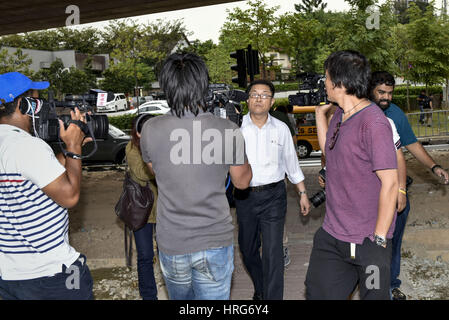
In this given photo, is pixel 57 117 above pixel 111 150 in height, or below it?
above

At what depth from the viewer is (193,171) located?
8.96ft

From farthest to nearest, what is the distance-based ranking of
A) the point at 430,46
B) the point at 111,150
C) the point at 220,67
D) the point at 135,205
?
the point at 220,67 → the point at 430,46 → the point at 111,150 → the point at 135,205

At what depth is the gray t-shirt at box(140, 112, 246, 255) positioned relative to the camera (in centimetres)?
274

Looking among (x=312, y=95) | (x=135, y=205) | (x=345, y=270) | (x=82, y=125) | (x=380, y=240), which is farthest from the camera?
(x=135, y=205)

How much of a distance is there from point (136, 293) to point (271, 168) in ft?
7.27

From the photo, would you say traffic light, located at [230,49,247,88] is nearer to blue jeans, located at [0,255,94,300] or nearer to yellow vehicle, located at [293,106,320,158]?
yellow vehicle, located at [293,106,320,158]

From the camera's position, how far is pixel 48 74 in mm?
42844

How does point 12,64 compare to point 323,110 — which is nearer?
point 323,110

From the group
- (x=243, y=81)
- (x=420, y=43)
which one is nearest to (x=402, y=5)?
(x=420, y=43)

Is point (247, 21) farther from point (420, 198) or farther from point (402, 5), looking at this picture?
point (402, 5)

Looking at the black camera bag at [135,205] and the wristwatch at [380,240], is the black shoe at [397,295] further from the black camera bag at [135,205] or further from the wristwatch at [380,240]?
the black camera bag at [135,205]

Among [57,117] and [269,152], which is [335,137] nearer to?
[269,152]

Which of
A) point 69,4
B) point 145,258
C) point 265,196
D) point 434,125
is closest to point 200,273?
point 265,196

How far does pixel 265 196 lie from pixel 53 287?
7.57ft
